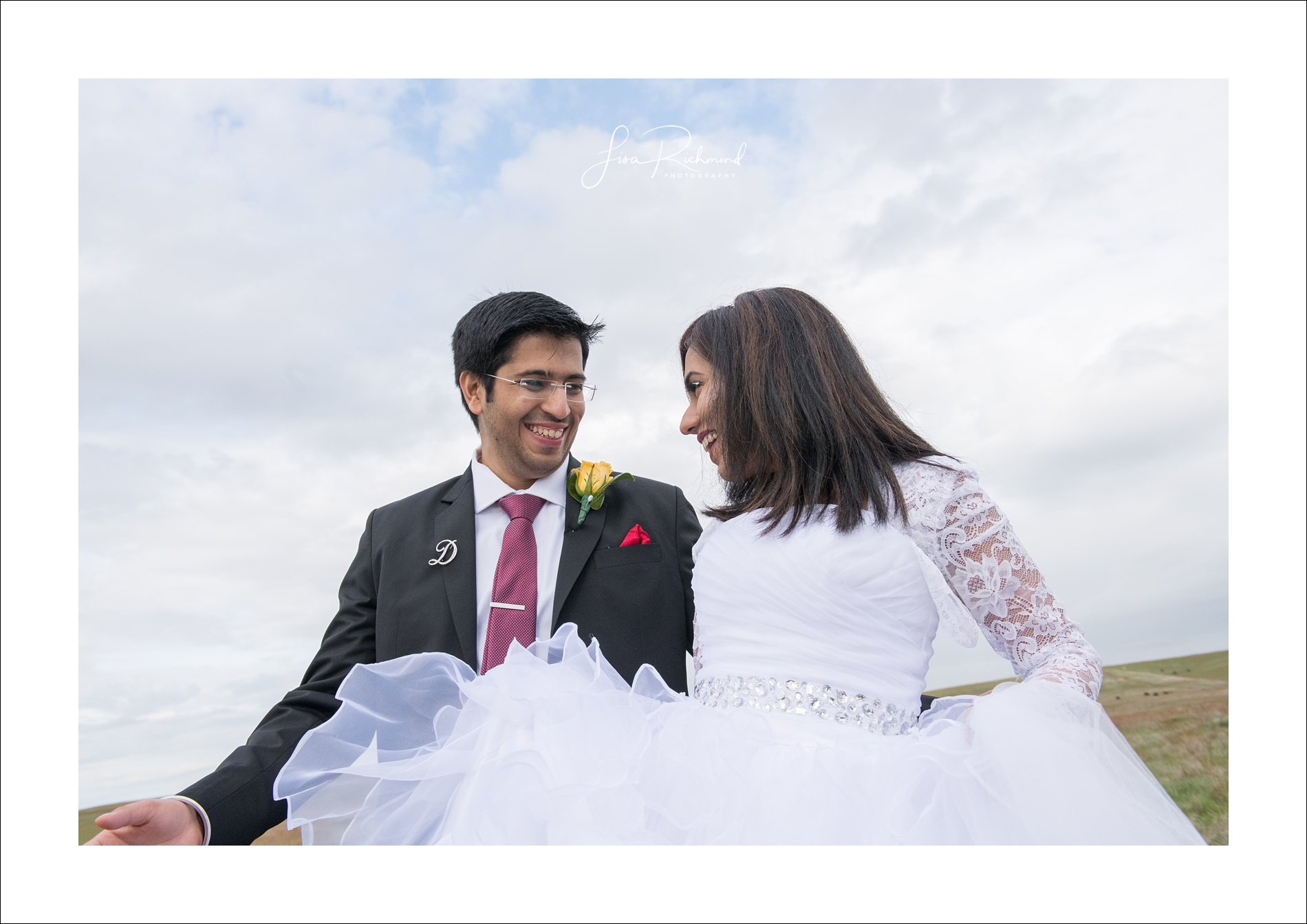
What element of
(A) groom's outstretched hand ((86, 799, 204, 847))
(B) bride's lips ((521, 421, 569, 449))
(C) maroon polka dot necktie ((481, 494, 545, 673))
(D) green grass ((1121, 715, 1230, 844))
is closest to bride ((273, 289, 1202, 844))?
(C) maroon polka dot necktie ((481, 494, 545, 673))

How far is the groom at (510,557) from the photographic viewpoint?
3.16 metres

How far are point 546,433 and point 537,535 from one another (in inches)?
16.0

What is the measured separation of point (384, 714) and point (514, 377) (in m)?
1.54

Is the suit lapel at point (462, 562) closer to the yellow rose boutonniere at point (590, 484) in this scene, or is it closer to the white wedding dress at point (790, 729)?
the yellow rose boutonniere at point (590, 484)

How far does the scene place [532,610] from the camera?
3.19m

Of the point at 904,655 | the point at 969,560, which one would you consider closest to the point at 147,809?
the point at 904,655

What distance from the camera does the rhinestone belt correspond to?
2.27 meters

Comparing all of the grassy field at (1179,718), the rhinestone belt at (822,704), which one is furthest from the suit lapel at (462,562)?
the grassy field at (1179,718)

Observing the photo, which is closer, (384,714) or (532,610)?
(384,714)

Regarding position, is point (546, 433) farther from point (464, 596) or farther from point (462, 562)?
point (464, 596)

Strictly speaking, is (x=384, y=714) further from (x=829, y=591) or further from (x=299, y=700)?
(x=829, y=591)

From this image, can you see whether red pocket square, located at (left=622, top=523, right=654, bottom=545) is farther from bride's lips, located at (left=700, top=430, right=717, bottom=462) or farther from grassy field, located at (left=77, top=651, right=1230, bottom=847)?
grassy field, located at (left=77, top=651, right=1230, bottom=847)

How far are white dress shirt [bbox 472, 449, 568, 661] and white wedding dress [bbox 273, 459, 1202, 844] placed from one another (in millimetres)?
614

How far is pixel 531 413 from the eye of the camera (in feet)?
11.4
